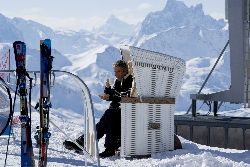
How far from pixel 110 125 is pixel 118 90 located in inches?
21.3

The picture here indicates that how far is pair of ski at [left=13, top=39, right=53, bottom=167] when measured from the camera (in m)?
4.59

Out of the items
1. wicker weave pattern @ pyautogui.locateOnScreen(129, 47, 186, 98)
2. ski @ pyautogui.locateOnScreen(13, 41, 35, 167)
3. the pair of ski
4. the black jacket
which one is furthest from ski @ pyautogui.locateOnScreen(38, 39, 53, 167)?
the black jacket

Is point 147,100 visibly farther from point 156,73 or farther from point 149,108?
point 156,73

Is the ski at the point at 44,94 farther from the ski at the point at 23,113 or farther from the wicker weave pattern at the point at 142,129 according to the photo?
the wicker weave pattern at the point at 142,129

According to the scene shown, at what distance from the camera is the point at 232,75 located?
43.7ft

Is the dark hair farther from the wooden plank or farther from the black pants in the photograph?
the black pants

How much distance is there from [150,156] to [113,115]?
2.63ft

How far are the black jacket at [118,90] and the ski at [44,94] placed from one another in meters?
2.51

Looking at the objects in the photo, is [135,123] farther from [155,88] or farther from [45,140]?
[45,140]

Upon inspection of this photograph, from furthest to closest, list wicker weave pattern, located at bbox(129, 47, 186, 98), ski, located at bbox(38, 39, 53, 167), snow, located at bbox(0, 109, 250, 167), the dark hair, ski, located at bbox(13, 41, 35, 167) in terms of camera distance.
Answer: the dark hair, wicker weave pattern, located at bbox(129, 47, 186, 98), snow, located at bbox(0, 109, 250, 167), ski, located at bbox(38, 39, 53, 167), ski, located at bbox(13, 41, 35, 167)

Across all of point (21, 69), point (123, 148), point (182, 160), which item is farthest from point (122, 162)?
point (21, 69)

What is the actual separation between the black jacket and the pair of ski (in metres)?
2.49

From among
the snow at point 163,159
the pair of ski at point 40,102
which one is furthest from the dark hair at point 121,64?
the pair of ski at point 40,102

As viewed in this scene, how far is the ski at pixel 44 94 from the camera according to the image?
16.0 ft
